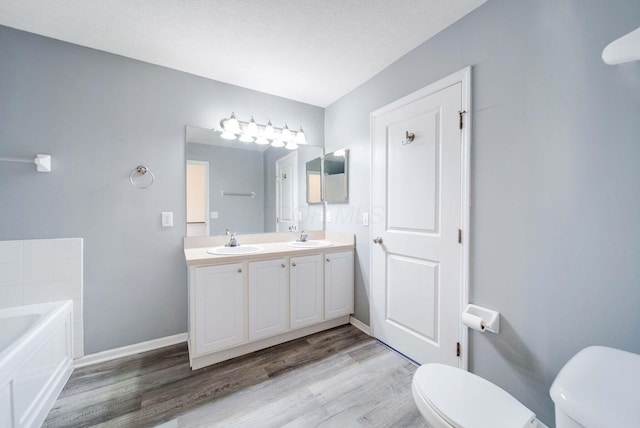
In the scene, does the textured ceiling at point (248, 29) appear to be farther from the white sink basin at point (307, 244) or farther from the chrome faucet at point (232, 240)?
the white sink basin at point (307, 244)

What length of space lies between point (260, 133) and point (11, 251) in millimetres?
1982

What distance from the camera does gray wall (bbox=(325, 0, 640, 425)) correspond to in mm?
996

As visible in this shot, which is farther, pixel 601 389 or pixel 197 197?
pixel 197 197

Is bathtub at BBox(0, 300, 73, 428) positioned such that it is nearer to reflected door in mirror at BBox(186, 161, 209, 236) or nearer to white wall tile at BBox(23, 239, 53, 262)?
white wall tile at BBox(23, 239, 53, 262)

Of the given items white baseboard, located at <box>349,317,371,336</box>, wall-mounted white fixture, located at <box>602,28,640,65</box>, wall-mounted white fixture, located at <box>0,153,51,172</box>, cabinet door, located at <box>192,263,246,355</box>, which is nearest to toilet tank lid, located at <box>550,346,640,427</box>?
wall-mounted white fixture, located at <box>602,28,640,65</box>

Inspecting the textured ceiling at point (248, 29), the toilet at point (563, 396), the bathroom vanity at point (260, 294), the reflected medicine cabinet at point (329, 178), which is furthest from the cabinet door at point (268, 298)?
the textured ceiling at point (248, 29)

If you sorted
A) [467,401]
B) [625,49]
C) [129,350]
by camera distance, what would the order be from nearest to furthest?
[625,49]
[467,401]
[129,350]

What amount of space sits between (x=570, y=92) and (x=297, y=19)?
1532 millimetres

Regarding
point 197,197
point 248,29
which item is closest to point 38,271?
point 197,197

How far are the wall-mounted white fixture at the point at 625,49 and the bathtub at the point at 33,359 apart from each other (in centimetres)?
271

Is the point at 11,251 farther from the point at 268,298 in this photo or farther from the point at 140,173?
the point at 268,298

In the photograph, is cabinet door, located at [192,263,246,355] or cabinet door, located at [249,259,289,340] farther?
cabinet door, located at [249,259,289,340]

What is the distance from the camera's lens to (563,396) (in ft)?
2.22

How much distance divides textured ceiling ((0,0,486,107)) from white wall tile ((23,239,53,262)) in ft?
4.74
